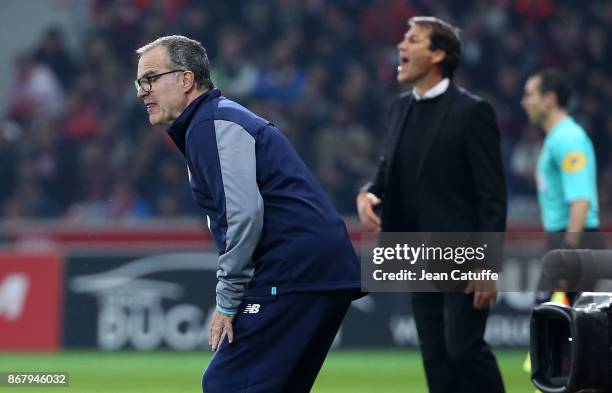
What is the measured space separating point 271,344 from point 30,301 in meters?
8.94

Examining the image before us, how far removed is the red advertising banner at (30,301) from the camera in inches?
537

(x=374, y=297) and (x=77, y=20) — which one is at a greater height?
(x=77, y=20)

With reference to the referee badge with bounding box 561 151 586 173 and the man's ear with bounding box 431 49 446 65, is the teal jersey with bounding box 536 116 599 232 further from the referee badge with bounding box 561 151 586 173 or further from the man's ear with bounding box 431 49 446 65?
the man's ear with bounding box 431 49 446 65

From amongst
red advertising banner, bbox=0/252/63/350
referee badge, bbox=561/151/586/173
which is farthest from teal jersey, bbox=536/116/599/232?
red advertising banner, bbox=0/252/63/350

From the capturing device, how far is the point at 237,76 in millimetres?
17828

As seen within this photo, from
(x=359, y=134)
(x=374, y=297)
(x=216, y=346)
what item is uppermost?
(x=216, y=346)

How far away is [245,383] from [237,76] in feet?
42.3

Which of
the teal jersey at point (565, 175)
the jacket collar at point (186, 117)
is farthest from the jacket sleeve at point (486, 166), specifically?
the jacket collar at point (186, 117)

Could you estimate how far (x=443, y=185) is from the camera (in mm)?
7359

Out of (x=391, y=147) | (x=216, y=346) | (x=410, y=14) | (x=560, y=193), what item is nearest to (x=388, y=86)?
(x=410, y=14)

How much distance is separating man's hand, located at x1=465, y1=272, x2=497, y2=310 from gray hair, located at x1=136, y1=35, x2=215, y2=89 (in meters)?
2.31

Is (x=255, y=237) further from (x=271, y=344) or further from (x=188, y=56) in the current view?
(x=188, y=56)

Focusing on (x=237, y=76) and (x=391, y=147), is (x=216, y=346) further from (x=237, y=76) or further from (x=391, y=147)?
(x=237, y=76)

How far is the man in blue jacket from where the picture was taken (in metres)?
5.16
